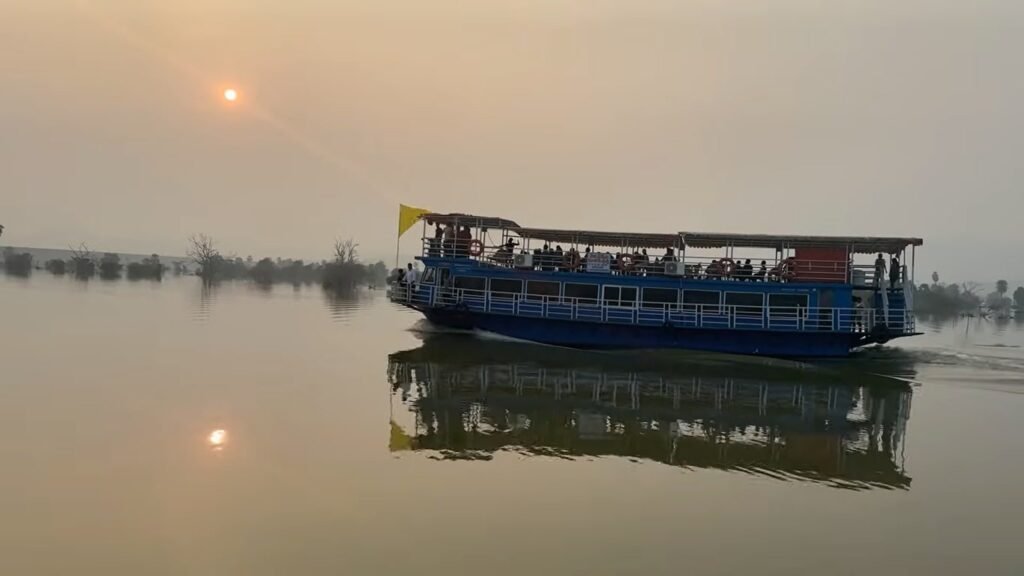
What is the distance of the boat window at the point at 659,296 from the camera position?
76.9 ft

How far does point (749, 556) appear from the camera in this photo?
703 cm

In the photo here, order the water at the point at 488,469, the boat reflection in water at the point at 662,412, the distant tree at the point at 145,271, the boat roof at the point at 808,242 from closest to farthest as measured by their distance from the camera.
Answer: the water at the point at 488,469 → the boat reflection in water at the point at 662,412 → the boat roof at the point at 808,242 → the distant tree at the point at 145,271

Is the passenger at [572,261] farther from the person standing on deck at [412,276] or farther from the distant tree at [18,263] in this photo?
the distant tree at [18,263]

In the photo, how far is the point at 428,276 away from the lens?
25688 millimetres

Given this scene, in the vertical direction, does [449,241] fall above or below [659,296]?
above

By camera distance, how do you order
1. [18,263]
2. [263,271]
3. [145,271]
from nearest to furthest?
[18,263] < [145,271] < [263,271]

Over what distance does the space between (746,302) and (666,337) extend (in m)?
3.09

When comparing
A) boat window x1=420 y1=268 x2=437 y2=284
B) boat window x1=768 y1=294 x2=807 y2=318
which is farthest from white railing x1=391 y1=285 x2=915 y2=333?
boat window x1=420 y1=268 x2=437 y2=284

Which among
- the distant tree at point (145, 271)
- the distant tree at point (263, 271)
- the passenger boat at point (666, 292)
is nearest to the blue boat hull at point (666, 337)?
the passenger boat at point (666, 292)

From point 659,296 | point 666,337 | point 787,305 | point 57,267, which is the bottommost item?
point 666,337

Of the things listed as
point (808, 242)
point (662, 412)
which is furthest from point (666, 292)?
point (662, 412)

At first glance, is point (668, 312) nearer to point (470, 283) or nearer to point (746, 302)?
point (746, 302)

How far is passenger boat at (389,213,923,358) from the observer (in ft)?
73.2

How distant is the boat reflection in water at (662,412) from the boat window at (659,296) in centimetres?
236
